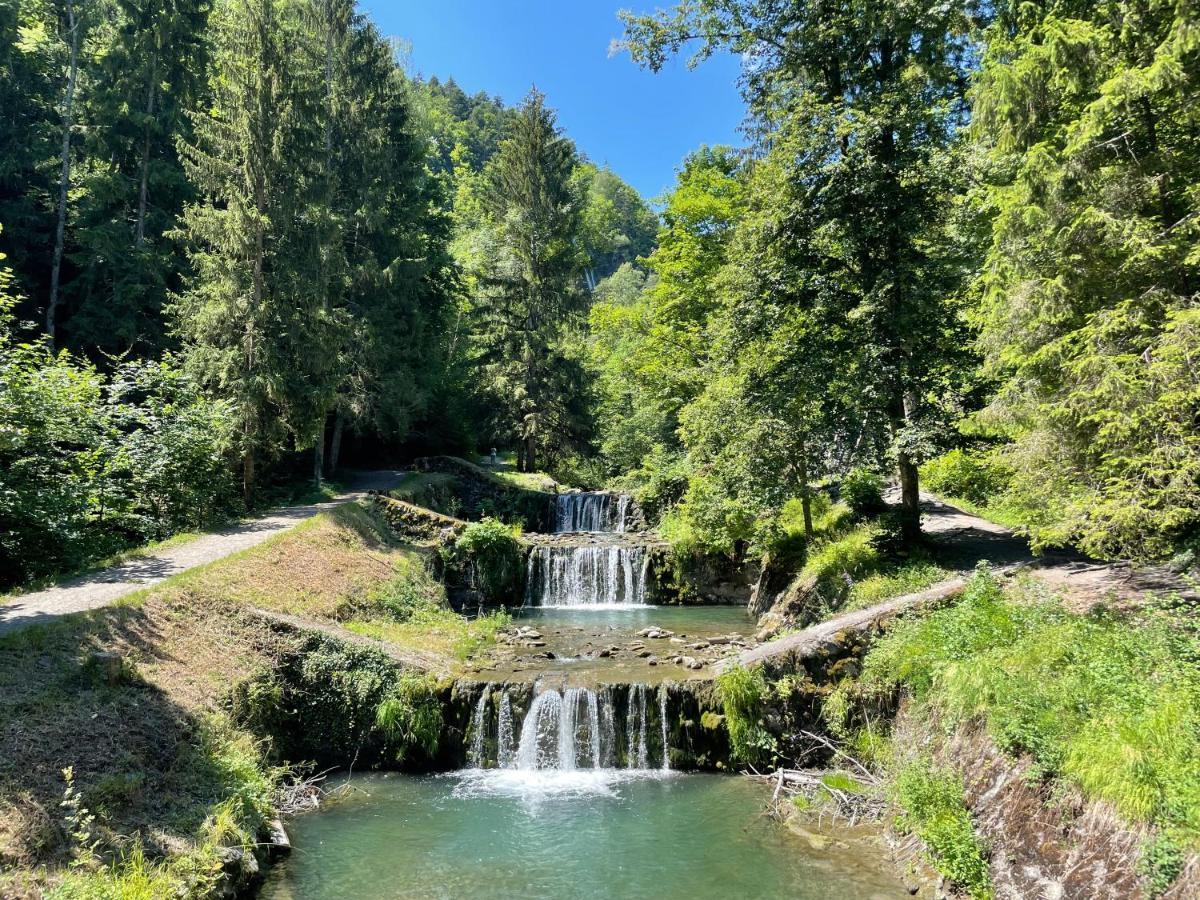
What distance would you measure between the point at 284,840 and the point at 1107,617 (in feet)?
30.9

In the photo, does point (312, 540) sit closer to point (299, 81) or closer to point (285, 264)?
point (285, 264)

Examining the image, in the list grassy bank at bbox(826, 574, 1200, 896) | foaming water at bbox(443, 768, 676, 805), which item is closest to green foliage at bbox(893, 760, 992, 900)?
grassy bank at bbox(826, 574, 1200, 896)

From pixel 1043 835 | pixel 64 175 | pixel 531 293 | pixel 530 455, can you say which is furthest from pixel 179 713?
pixel 531 293

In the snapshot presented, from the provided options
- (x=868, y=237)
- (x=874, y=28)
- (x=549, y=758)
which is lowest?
(x=549, y=758)

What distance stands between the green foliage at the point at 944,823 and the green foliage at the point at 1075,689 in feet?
2.34

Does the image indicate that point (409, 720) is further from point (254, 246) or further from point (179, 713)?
point (254, 246)

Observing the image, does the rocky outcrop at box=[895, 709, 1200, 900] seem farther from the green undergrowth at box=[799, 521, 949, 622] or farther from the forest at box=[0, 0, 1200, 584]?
the green undergrowth at box=[799, 521, 949, 622]

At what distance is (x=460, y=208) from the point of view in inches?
2255

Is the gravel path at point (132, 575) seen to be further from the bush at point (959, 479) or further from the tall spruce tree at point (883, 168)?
the bush at point (959, 479)

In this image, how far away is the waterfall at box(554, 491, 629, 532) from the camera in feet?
80.4

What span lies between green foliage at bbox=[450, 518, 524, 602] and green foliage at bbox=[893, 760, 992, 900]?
12.5m

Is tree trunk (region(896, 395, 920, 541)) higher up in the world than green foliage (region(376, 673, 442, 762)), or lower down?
higher up

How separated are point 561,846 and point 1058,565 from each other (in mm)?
8705

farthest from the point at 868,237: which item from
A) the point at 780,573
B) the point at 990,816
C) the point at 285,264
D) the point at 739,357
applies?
the point at 285,264
